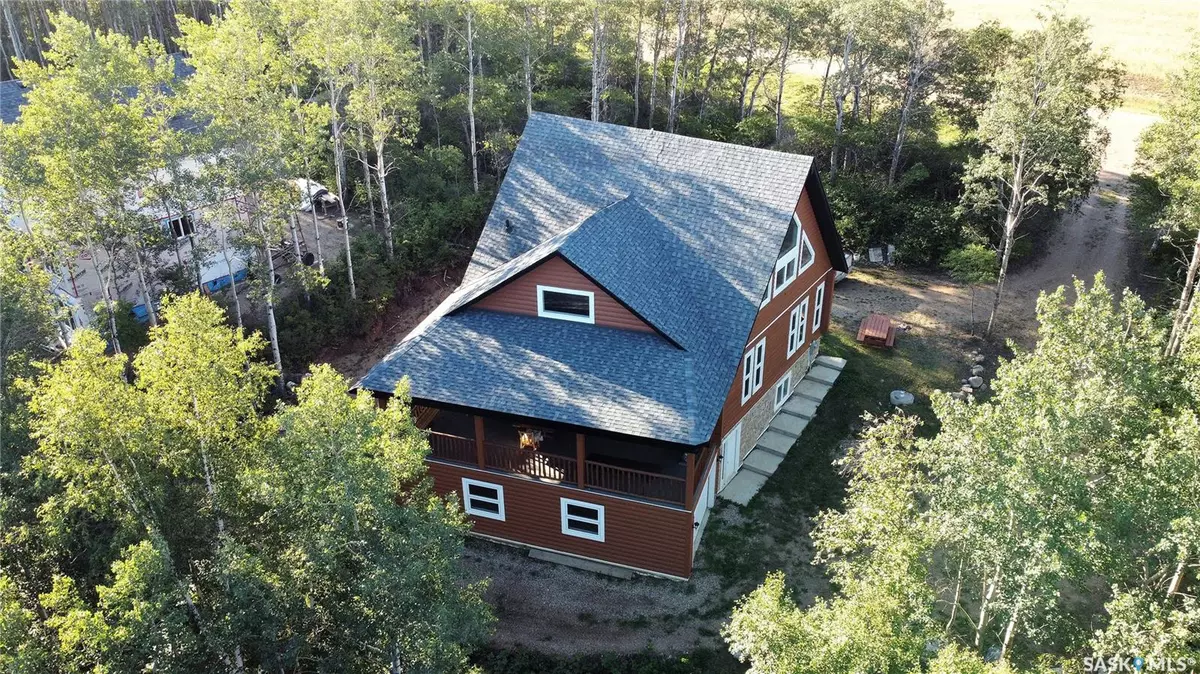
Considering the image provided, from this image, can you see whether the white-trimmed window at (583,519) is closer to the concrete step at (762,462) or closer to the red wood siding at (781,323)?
the red wood siding at (781,323)

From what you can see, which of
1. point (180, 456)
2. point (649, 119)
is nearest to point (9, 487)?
point (180, 456)

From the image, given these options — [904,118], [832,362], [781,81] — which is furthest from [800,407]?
[781,81]

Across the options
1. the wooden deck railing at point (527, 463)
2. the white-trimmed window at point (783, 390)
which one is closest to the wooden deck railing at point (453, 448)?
the wooden deck railing at point (527, 463)

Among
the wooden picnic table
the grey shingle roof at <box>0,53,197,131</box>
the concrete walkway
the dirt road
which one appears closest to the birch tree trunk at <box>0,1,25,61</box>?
the grey shingle roof at <box>0,53,197,131</box>

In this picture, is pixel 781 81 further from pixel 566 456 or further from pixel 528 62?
pixel 566 456

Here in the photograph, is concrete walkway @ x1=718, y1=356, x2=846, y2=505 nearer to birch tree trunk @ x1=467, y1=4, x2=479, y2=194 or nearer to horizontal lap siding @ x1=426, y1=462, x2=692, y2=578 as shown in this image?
horizontal lap siding @ x1=426, y1=462, x2=692, y2=578
